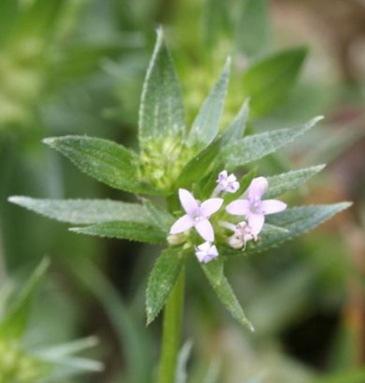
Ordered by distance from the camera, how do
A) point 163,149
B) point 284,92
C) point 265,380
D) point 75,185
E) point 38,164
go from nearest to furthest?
point 163,149 < point 284,92 < point 38,164 < point 265,380 < point 75,185

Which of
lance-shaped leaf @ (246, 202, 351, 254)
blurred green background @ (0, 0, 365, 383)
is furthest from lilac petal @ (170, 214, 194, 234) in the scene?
blurred green background @ (0, 0, 365, 383)

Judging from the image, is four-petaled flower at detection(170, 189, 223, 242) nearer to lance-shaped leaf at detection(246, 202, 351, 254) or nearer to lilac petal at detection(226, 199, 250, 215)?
lilac petal at detection(226, 199, 250, 215)

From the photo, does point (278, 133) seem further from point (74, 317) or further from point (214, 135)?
point (74, 317)

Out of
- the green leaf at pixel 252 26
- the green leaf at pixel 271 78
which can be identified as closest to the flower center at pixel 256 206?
the green leaf at pixel 271 78

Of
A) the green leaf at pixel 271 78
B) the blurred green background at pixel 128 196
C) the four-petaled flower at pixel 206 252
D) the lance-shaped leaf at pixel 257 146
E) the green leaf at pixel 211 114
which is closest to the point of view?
the four-petaled flower at pixel 206 252

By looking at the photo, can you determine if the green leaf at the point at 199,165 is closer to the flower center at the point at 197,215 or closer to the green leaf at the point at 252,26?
the flower center at the point at 197,215

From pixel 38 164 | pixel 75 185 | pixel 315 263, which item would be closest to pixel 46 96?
pixel 38 164
